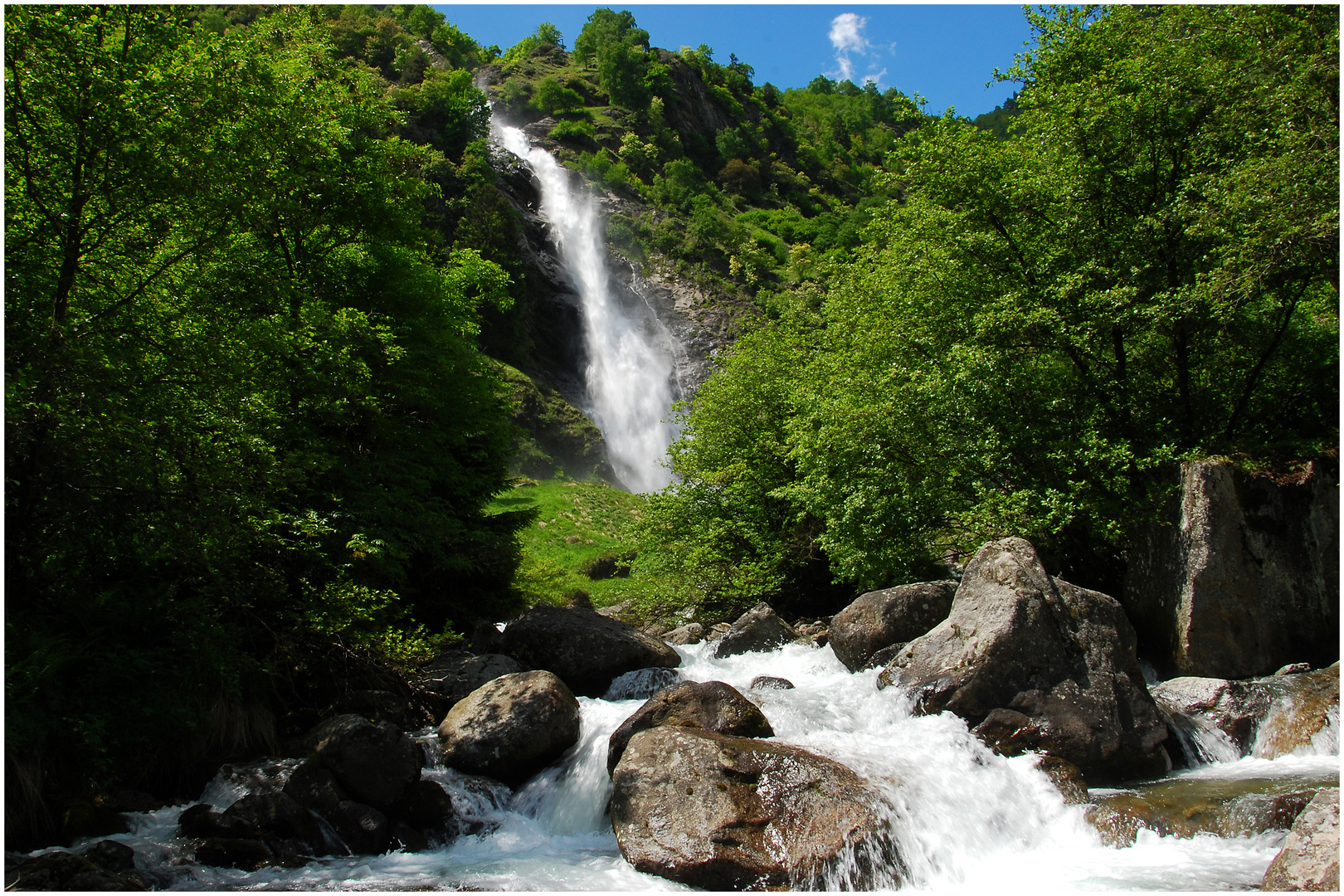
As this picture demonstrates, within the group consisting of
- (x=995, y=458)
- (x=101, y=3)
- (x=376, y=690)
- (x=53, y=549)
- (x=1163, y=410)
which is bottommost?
(x=376, y=690)

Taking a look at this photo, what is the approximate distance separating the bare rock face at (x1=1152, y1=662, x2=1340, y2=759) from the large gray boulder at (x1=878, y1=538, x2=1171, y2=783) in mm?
1031

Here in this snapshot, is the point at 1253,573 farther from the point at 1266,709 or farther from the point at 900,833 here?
the point at 900,833

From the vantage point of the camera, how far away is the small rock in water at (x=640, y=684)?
41.9 ft

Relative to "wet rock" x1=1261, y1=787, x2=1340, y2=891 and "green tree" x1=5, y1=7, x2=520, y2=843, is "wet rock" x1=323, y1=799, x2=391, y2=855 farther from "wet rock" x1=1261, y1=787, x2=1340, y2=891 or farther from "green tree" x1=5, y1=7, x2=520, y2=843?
"wet rock" x1=1261, y1=787, x2=1340, y2=891

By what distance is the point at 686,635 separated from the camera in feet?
59.6

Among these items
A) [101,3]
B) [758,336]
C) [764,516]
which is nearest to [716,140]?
[758,336]

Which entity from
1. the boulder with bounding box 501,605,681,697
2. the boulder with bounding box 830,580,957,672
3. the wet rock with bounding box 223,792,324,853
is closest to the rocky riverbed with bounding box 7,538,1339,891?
the wet rock with bounding box 223,792,324,853

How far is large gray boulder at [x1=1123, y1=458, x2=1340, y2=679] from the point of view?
37.9ft

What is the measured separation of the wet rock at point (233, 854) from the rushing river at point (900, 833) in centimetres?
10

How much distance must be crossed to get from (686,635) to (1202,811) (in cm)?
1162

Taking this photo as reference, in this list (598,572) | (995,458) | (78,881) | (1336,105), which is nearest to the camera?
(78,881)

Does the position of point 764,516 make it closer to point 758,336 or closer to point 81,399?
point 758,336

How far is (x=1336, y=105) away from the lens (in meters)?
12.0

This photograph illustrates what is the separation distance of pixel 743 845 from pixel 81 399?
754 cm
